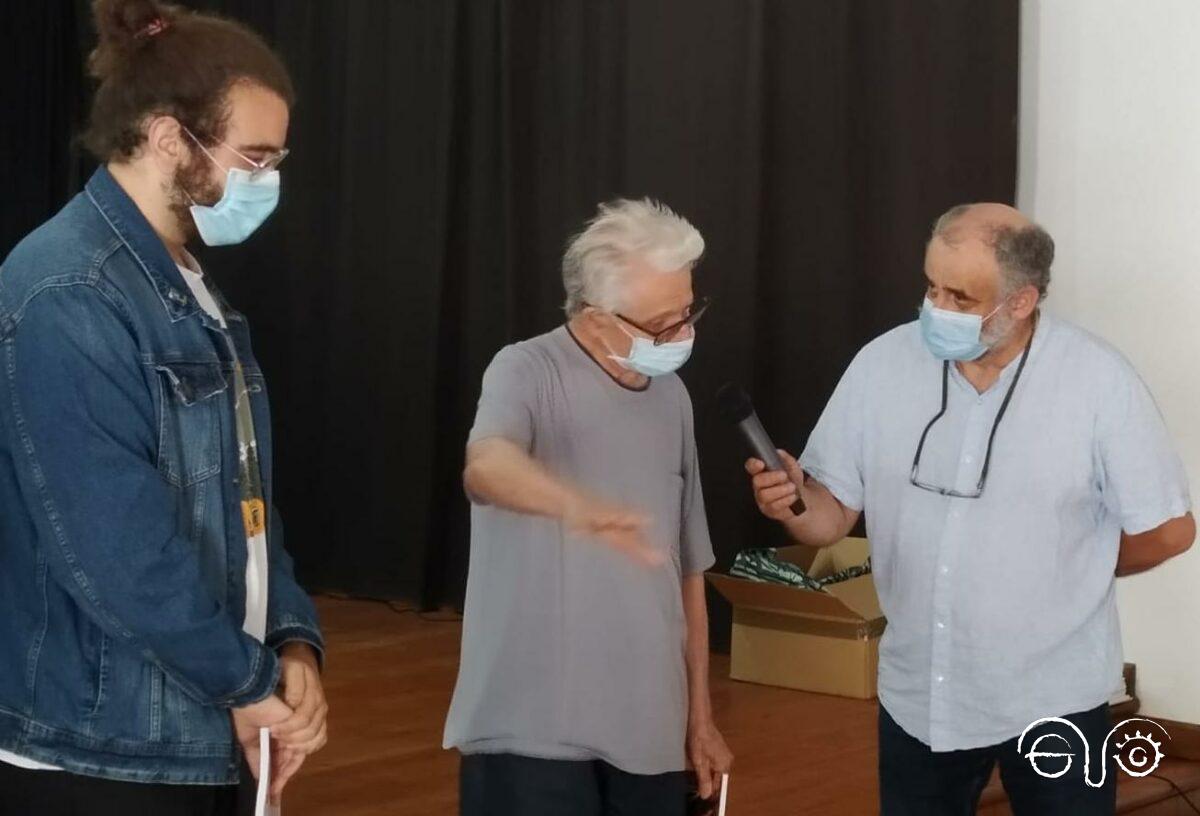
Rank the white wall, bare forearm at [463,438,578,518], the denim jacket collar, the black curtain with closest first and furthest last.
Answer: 1. the denim jacket collar
2. bare forearm at [463,438,578,518]
3. the white wall
4. the black curtain

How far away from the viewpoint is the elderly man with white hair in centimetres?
221

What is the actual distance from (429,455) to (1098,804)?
4.30 metres

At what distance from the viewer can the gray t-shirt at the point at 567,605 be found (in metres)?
2.21

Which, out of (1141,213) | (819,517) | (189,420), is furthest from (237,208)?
(1141,213)

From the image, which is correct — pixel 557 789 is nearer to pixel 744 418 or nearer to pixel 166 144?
pixel 744 418

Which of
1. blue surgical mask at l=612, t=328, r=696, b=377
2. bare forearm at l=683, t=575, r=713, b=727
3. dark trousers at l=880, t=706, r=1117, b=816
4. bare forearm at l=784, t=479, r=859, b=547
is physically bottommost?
dark trousers at l=880, t=706, r=1117, b=816

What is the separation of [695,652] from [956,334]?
0.68 m

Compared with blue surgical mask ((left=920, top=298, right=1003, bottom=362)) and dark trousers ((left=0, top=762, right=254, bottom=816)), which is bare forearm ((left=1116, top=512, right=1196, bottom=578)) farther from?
dark trousers ((left=0, top=762, right=254, bottom=816))

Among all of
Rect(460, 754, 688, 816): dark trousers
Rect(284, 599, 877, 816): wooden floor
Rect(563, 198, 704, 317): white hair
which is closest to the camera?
Rect(460, 754, 688, 816): dark trousers

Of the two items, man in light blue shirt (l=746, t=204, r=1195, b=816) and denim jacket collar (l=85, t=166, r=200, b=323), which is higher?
denim jacket collar (l=85, t=166, r=200, b=323)

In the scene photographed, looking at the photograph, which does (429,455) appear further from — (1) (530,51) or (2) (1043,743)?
(2) (1043,743)

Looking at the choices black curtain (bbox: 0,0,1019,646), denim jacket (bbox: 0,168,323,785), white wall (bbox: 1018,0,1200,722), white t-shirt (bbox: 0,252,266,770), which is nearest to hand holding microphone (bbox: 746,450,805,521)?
white t-shirt (bbox: 0,252,266,770)

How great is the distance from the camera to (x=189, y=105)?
1665 millimetres

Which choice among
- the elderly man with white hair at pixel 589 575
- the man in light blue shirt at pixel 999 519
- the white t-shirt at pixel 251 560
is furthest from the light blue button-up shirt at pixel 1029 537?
the white t-shirt at pixel 251 560
